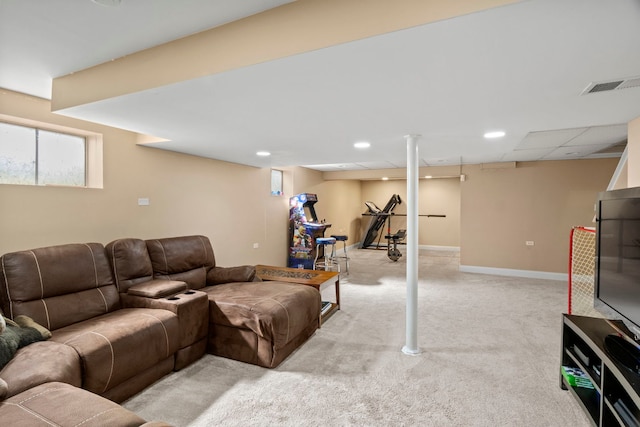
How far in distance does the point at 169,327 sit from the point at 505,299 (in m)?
4.48

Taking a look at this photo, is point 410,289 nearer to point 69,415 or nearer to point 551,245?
point 69,415

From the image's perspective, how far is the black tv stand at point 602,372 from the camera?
1.49 meters

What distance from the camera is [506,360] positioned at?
2693 mm

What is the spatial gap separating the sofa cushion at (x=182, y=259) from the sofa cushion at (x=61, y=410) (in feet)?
5.90

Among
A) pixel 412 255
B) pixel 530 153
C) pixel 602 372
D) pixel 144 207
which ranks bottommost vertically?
pixel 602 372

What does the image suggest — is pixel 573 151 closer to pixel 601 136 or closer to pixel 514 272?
pixel 601 136

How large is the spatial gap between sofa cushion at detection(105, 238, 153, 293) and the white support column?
261 centimetres

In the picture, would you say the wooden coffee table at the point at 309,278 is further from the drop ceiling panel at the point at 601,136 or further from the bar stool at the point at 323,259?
the drop ceiling panel at the point at 601,136

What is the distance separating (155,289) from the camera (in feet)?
8.86

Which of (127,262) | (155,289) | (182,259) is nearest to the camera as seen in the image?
(155,289)

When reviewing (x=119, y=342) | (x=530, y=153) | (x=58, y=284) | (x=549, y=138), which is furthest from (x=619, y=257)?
(x=58, y=284)

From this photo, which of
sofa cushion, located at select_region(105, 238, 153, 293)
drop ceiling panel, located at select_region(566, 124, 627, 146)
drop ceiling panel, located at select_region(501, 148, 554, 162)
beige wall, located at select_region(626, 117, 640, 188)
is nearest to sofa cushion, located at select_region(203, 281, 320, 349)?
Result: sofa cushion, located at select_region(105, 238, 153, 293)

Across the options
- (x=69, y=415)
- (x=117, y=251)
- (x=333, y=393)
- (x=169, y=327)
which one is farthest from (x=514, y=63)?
(x=117, y=251)

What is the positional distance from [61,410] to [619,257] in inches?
121
